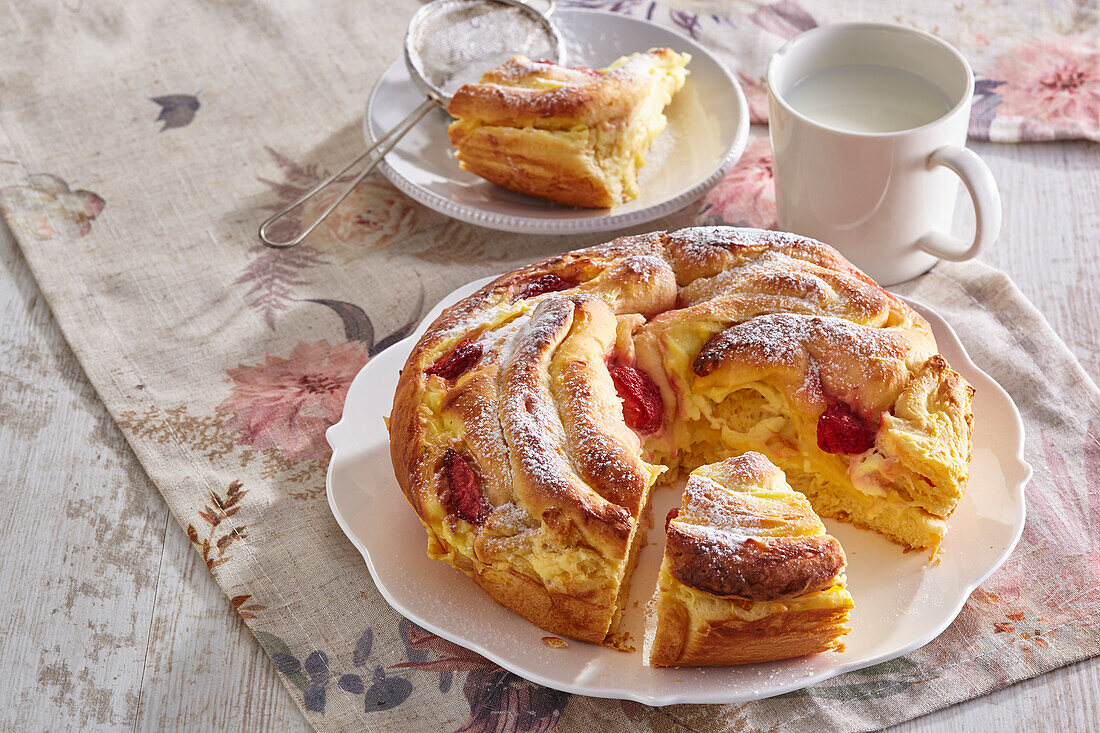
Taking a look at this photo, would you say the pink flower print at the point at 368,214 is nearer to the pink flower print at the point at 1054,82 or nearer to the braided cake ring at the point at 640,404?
the braided cake ring at the point at 640,404

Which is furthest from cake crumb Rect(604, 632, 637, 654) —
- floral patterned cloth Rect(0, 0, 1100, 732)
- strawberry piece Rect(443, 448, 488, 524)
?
strawberry piece Rect(443, 448, 488, 524)

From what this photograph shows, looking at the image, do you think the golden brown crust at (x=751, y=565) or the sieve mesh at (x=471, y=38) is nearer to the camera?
the golden brown crust at (x=751, y=565)

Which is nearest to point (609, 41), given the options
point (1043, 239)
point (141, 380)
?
point (1043, 239)

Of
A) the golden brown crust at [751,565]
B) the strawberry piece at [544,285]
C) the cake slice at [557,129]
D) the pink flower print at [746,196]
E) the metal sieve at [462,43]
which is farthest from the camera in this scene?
the metal sieve at [462,43]

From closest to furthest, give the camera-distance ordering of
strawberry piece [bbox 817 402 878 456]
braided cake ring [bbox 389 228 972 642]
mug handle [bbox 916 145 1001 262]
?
1. braided cake ring [bbox 389 228 972 642]
2. strawberry piece [bbox 817 402 878 456]
3. mug handle [bbox 916 145 1001 262]

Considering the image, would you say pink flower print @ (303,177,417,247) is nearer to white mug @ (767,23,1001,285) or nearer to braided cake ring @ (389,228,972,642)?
braided cake ring @ (389,228,972,642)

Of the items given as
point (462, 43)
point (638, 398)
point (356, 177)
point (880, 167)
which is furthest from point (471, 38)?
point (638, 398)

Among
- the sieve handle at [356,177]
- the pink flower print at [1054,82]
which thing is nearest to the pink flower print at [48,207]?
the sieve handle at [356,177]
